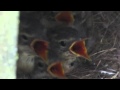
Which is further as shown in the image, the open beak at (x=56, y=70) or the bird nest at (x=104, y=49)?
the bird nest at (x=104, y=49)

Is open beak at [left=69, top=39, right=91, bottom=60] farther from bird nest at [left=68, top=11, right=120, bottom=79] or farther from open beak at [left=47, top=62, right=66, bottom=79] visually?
bird nest at [left=68, top=11, right=120, bottom=79]

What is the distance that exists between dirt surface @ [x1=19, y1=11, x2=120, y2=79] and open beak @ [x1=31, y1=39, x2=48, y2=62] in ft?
1.30

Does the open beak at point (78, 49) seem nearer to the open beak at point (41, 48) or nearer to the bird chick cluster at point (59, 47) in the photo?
the bird chick cluster at point (59, 47)

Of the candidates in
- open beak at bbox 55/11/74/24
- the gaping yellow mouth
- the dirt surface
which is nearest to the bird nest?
the dirt surface

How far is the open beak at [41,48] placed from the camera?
2.51m

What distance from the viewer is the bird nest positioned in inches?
118

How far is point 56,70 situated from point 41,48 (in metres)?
0.24

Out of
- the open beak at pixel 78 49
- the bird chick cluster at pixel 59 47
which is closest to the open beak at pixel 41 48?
the bird chick cluster at pixel 59 47

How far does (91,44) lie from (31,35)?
0.75 meters

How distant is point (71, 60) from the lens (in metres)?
2.68

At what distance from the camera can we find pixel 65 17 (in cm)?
259

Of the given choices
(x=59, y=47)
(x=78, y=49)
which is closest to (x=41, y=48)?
(x=59, y=47)

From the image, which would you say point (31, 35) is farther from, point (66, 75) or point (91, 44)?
point (91, 44)
